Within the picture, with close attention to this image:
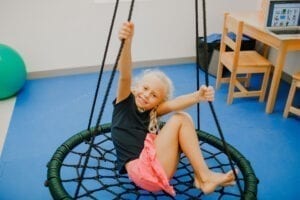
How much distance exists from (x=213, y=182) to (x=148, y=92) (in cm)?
54

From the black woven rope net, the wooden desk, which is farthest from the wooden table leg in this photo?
the black woven rope net

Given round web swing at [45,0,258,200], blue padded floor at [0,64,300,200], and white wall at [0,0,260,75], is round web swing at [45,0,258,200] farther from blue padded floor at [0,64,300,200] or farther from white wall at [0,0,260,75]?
white wall at [0,0,260,75]

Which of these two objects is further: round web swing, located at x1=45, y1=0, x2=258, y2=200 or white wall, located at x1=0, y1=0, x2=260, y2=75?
white wall, located at x1=0, y1=0, x2=260, y2=75

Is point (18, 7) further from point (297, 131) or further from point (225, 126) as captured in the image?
point (297, 131)

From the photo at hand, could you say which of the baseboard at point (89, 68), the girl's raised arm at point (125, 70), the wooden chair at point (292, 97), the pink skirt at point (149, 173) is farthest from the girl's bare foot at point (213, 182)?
the baseboard at point (89, 68)

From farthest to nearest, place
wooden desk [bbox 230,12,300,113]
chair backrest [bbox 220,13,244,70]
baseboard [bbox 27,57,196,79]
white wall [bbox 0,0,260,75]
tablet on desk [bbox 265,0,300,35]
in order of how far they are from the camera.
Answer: baseboard [bbox 27,57,196,79]
white wall [bbox 0,0,260,75]
chair backrest [bbox 220,13,244,70]
tablet on desk [bbox 265,0,300,35]
wooden desk [bbox 230,12,300,113]

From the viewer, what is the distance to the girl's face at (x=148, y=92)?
1.58 metres

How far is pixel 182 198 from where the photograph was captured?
1702 millimetres

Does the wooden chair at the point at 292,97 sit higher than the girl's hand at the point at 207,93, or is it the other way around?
the girl's hand at the point at 207,93

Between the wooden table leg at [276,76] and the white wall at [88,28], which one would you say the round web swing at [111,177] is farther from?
the white wall at [88,28]

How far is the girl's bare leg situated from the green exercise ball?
5.59ft

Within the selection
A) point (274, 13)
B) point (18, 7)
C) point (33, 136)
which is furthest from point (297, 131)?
point (18, 7)

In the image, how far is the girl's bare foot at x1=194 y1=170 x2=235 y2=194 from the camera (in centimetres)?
151

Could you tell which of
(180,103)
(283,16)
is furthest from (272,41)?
(180,103)
